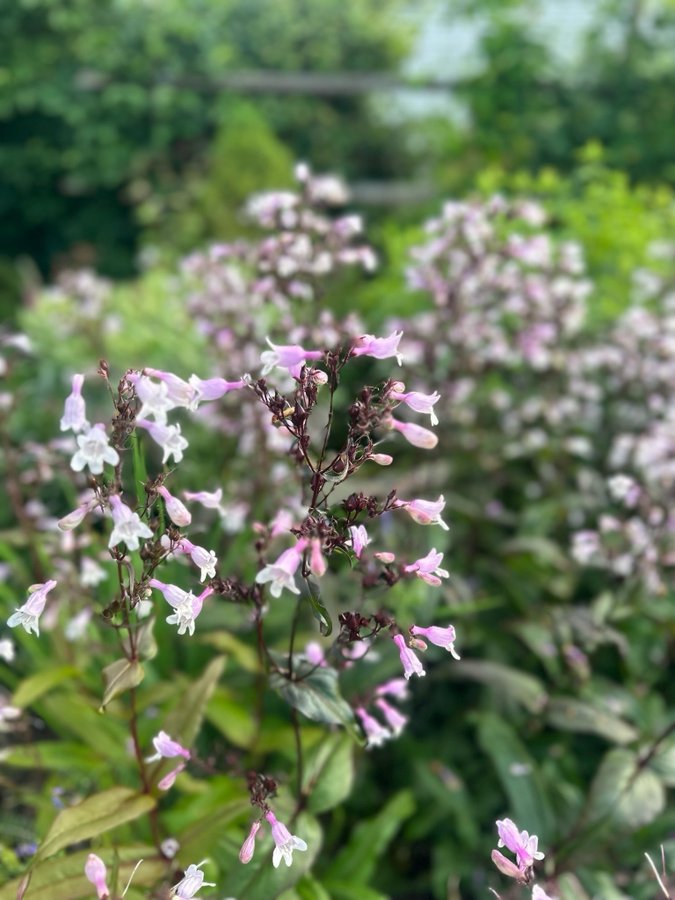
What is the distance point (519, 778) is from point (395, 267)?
11.1 ft

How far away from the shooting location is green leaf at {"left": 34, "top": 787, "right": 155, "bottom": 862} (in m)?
1.63

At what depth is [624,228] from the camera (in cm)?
453

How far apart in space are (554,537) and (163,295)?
3.80m

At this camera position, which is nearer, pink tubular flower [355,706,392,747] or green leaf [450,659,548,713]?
pink tubular flower [355,706,392,747]

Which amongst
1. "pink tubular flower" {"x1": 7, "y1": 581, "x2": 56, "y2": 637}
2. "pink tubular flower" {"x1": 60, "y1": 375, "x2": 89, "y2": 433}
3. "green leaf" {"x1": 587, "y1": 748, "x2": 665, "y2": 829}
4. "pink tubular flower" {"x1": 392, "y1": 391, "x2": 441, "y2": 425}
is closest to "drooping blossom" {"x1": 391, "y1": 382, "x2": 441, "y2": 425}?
"pink tubular flower" {"x1": 392, "y1": 391, "x2": 441, "y2": 425}

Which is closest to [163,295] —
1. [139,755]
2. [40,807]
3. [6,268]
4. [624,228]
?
[6,268]

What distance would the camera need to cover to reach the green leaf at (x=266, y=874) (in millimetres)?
1725

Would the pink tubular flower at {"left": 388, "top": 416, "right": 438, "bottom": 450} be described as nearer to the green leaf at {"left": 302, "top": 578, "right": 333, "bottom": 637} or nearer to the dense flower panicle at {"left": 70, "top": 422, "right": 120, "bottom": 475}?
the green leaf at {"left": 302, "top": 578, "right": 333, "bottom": 637}

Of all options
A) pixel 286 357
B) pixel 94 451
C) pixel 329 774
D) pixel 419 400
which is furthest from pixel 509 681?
pixel 94 451

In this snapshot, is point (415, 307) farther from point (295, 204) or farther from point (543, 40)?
point (543, 40)

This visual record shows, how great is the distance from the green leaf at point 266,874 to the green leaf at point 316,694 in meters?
0.29

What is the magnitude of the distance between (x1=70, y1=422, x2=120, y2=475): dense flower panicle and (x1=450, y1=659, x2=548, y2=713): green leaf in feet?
5.51

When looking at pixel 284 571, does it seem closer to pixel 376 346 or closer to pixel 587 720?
pixel 376 346

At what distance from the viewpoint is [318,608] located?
1421mm
